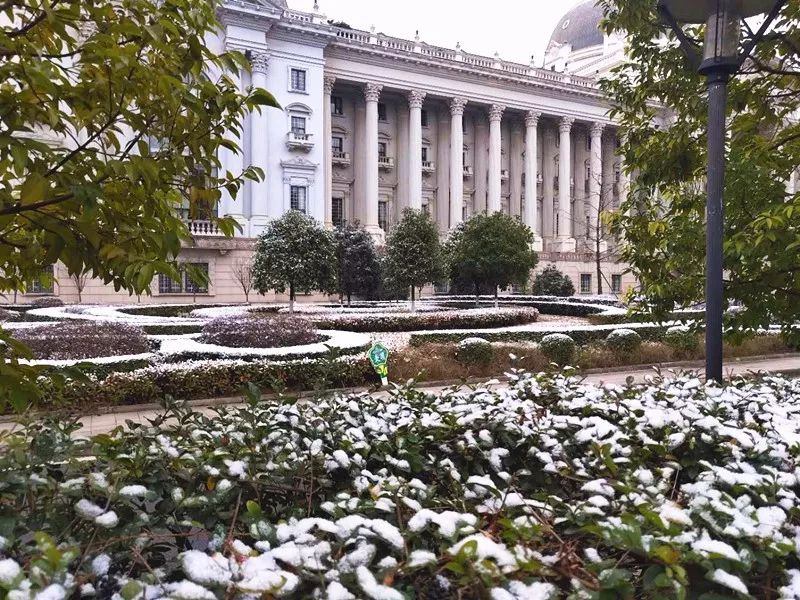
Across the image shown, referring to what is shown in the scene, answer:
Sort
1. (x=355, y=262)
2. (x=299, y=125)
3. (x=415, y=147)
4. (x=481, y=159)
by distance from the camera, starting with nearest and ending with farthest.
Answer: (x=355, y=262)
(x=299, y=125)
(x=415, y=147)
(x=481, y=159)

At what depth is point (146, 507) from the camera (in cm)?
226

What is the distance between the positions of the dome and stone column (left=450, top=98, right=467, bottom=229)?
2984cm

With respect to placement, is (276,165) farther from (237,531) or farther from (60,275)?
(237,531)

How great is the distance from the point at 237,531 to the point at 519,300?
111 ft

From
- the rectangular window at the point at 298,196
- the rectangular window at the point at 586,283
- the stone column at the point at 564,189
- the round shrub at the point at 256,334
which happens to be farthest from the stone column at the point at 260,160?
the rectangular window at the point at 586,283

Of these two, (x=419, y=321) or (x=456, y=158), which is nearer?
(x=419, y=321)

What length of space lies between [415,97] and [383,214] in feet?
33.3

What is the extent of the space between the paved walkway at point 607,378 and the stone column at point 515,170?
39374mm

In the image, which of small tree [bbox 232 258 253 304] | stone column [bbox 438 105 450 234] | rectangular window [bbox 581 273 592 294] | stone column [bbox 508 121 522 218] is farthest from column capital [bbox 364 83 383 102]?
rectangular window [bbox 581 273 592 294]

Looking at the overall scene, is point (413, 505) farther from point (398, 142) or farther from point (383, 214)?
point (398, 142)

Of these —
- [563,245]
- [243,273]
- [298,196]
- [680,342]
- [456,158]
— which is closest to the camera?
[680,342]

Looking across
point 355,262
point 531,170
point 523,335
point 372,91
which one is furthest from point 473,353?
point 531,170

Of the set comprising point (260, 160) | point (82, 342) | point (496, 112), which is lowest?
point (82, 342)

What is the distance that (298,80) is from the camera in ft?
136
